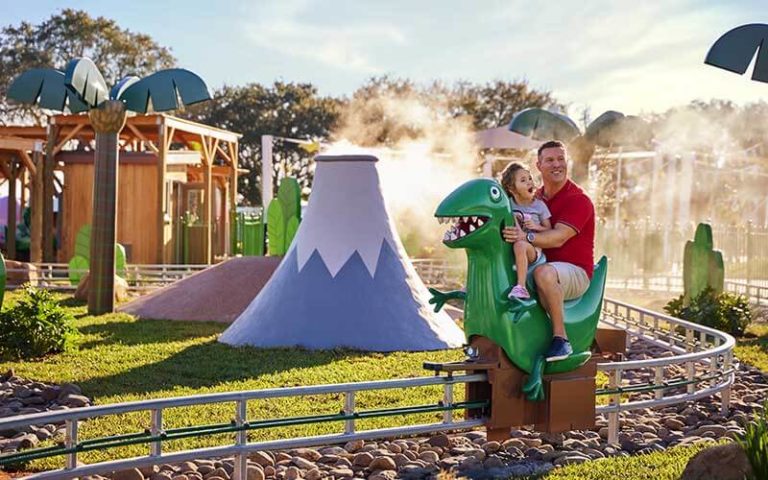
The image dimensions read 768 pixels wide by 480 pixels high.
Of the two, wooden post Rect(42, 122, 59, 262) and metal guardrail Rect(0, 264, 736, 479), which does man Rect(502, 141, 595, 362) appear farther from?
wooden post Rect(42, 122, 59, 262)

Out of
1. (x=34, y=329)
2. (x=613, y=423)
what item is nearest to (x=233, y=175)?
(x=34, y=329)

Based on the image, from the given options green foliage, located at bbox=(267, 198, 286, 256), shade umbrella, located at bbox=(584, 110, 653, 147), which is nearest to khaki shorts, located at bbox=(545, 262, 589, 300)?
green foliage, located at bbox=(267, 198, 286, 256)

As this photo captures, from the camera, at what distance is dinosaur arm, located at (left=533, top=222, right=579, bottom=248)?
6.61 metres

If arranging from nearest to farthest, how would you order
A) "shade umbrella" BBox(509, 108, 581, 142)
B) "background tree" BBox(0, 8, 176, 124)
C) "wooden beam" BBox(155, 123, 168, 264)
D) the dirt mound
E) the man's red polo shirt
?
1. the man's red polo shirt
2. the dirt mound
3. "shade umbrella" BBox(509, 108, 581, 142)
4. "wooden beam" BBox(155, 123, 168, 264)
5. "background tree" BBox(0, 8, 176, 124)

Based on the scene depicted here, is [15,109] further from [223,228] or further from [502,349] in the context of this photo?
[502,349]

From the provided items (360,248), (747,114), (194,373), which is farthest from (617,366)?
(747,114)

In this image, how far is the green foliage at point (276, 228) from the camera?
20391 mm

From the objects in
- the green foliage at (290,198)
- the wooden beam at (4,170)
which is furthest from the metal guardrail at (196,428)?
the wooden beam at (4,170)

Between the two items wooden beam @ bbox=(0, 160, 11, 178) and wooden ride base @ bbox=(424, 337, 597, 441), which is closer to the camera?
wooden ride base @ bbox=(424, 337, 597, 441)

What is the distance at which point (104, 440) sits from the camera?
17.5 feet

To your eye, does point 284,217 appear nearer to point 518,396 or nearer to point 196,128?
point 196,128

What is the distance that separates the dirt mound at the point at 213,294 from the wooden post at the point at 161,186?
7453 millimetres

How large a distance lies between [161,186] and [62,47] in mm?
30174

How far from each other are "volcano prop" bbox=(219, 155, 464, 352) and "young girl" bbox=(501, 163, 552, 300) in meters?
6.32
